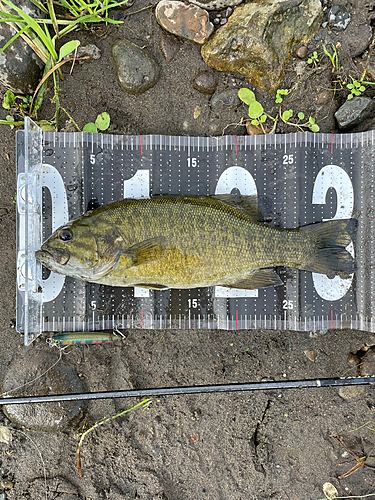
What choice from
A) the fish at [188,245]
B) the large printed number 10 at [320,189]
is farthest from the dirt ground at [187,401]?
the fish at [188,245]

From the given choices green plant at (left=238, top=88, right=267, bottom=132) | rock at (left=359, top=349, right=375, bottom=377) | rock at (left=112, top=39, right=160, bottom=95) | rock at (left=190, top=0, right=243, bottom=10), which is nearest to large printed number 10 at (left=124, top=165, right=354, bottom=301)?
green plant at (left=238, top=88, right=267, bottom=132)

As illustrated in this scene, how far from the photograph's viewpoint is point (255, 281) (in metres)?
3.39

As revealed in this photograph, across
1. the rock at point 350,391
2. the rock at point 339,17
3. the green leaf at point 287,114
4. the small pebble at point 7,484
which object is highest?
the rock at point 339,17

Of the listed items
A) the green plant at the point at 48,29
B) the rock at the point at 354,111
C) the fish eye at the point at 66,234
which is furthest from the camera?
the rock at the point at 354,111

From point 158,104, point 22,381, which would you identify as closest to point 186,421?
point 22,381

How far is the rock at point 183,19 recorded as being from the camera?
11.5 ft

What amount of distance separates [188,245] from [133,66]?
2.03 m

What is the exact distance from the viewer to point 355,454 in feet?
11.9

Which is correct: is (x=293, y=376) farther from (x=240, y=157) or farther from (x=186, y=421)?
(x=240, y=157)

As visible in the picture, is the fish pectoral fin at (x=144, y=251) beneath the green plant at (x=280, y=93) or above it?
beneath

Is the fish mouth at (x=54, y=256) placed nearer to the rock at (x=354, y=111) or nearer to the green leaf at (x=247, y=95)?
the green leaf at (x=247, y=95)

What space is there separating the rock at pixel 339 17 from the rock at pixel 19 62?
3.08 m

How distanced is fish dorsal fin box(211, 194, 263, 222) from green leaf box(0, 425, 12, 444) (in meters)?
3.33

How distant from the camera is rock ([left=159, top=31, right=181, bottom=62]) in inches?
141
